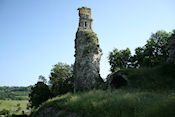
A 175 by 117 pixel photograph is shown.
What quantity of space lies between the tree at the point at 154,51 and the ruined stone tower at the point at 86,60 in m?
16.5

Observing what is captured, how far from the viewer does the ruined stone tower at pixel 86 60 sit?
2486 centimetres

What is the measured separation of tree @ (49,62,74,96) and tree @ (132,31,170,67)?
21.7 m

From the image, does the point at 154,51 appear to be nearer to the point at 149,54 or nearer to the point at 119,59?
the point at 149,54

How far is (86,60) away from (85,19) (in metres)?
10.5

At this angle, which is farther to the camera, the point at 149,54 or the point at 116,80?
the point at 149,54

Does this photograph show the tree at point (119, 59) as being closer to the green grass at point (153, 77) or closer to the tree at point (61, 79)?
the tree at point (61, 79)

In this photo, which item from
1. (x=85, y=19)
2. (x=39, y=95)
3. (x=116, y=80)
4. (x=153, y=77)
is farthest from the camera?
(x=39, y=95)

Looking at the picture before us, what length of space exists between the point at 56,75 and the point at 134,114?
130ft

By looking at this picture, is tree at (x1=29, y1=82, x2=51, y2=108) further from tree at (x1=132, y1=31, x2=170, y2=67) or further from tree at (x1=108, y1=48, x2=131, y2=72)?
tree at (x1=132, y1=31, x2=170, y2=67)

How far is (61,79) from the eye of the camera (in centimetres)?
4341

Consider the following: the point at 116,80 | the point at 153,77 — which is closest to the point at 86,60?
the point at 116,80

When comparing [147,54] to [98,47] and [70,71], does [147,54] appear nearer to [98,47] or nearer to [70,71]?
[98,47]

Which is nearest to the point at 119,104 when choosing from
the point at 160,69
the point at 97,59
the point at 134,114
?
the point at 134,114

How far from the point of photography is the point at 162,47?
120ft
